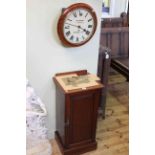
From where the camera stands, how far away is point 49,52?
7.54 ft

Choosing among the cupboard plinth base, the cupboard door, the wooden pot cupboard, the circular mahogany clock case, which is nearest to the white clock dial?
the circular mahogany clock case

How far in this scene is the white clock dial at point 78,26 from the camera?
85.1 inches

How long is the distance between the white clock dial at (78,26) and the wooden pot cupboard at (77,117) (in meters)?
0.41

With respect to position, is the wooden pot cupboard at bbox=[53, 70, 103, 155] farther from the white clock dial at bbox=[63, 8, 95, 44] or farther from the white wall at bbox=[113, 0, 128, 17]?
the white wall at bbox=[113, 0, 128, 17]

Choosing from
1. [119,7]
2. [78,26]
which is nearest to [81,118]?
[78,26]

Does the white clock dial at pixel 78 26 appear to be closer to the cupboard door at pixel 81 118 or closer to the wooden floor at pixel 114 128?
the cupboard door at pixel 81 118


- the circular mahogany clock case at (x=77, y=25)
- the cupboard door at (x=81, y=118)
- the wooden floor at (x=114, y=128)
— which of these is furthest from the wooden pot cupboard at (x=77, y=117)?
the circular mahogany clock case at (x=77, y=25)

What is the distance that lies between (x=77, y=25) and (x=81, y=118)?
93 centimetres

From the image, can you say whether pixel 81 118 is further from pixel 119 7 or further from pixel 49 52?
pixel 119 7

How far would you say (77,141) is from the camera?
96.5 inches
